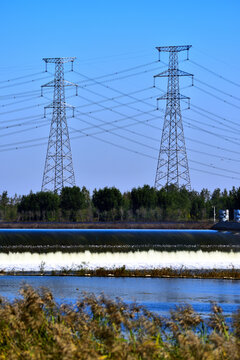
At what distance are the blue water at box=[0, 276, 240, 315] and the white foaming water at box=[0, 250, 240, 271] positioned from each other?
14.5 metres

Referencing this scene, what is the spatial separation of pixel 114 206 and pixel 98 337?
5795 inches

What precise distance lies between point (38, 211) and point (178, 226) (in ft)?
106

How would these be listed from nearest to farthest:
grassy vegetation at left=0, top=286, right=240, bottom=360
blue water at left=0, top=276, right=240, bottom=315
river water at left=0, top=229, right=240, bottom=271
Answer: grassy vegetation at left=0, top=286, right=240, bottom=360 < blue water at left=0, top=276, right=240, bottom=315 < river water at left=0, top=229, right=240, bottom=271

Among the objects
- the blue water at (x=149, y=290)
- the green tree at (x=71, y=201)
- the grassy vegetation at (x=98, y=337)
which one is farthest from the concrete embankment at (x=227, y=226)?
the grassy vegetation at (x=98, y=337)

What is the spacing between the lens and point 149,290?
50.8 meters

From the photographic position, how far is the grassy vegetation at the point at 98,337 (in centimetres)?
1580

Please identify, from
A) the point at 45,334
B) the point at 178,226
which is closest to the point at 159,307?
the point at 45,334

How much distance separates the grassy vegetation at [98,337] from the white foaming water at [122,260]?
51.4m

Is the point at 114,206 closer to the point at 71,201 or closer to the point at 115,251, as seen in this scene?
the point at 71,201

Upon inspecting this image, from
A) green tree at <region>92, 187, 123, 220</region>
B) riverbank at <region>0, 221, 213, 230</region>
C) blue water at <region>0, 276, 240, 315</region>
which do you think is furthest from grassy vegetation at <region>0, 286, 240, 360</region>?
green tree at <region>92, 187, 123, 220</region>

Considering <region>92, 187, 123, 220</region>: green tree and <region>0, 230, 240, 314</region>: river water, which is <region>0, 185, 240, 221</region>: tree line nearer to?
<region>92, 187, 123, 220</region>: green tree

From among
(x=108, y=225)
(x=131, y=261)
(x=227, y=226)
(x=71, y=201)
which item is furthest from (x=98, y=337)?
(x=71, y=201)

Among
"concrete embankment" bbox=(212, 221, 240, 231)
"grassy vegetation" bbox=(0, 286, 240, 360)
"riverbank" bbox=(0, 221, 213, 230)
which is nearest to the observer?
"grassy vegetation" bbox=(0, 286, 240, 360)

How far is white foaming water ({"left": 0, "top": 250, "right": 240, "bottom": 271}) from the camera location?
78.8 metres
